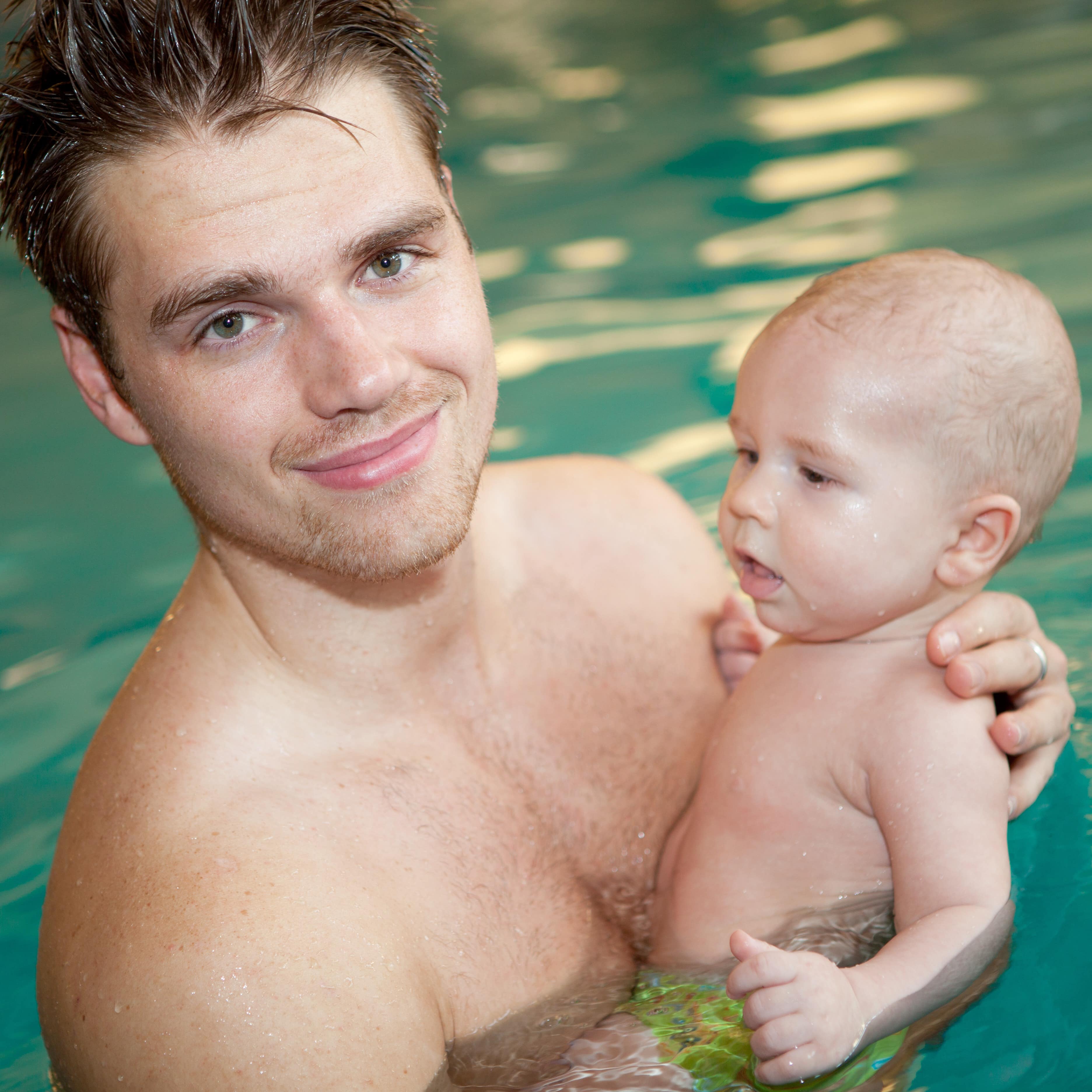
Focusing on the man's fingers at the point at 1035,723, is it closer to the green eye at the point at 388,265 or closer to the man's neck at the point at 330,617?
the man's neck at the point at 330,617

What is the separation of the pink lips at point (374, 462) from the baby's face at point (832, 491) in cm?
48

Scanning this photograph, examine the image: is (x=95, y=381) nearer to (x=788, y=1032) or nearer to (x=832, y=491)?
(x=832, y=491)

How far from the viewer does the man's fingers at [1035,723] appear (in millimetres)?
1978

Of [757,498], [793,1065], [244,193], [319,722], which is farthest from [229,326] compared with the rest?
[793,1065]

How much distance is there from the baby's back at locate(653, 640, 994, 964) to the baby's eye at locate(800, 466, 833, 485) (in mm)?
285

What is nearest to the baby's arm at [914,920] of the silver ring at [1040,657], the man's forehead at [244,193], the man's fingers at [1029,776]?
the man's fingers at [1029,776]

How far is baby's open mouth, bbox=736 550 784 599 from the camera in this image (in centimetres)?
208

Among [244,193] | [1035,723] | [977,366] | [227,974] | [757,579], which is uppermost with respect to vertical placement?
[244,193]

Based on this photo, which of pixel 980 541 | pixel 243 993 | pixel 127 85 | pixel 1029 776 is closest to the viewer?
pixel 243 993

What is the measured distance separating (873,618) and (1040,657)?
304 millimetres

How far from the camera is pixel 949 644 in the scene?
2027 mm

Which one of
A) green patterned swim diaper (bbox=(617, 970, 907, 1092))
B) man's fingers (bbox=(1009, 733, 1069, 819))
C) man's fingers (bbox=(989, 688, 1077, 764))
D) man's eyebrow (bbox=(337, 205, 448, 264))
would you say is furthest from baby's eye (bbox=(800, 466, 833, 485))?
green patterned swim diaper (bbox=(617, 970, 907, 1092))

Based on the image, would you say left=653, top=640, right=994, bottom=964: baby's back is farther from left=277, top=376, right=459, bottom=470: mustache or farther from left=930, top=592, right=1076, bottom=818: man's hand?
left=277, top=376, right=459, bottom=470: mustache

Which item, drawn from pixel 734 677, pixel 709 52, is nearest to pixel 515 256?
pixel 709 52
